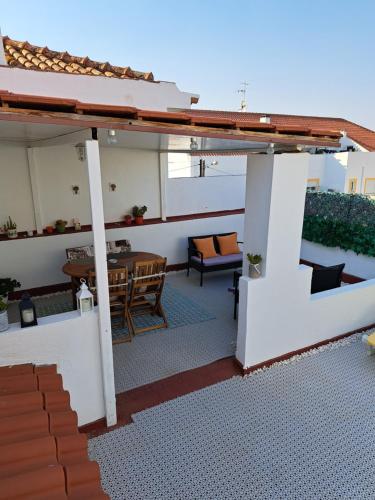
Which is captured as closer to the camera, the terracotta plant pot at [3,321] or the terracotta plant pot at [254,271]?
the terracotta plant pot at [3,321]

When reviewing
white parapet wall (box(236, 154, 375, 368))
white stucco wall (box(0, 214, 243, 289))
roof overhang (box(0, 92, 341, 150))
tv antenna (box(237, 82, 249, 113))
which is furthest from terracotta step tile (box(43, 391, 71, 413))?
tv antenna (box(237, 82, 249, 113))

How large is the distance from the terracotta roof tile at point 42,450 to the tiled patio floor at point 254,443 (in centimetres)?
166

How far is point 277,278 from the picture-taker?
4.99 meters

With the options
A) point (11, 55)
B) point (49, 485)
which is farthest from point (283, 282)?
point (11, 55)

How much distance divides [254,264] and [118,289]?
8.37ft

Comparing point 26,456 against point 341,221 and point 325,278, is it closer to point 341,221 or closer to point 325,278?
point 325,278

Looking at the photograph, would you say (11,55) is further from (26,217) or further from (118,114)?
(118,114)

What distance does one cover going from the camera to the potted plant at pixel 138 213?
371 inches

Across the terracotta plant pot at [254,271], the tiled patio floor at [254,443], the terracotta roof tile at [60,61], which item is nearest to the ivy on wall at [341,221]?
the tiled patio floor at [254,443]

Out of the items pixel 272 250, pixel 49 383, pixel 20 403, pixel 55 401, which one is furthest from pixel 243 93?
pixel 20 403

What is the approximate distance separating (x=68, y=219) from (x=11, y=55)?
3.89 m

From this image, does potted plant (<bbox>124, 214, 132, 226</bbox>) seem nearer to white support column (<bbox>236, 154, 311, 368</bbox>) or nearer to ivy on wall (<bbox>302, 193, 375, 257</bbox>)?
white support column (<bbox>236, 154, 311, 368</bbox>)

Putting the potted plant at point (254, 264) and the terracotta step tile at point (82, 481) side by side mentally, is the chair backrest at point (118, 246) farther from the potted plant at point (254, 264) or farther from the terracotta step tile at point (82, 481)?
the terracotta step tile at point (82, 481)

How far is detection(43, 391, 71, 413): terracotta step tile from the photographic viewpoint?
2346 millimetres
